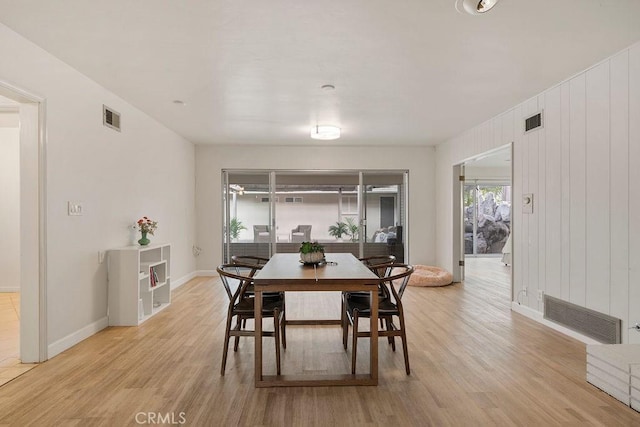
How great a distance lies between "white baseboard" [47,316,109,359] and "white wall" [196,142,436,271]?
11.1 ft

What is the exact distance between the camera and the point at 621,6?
2.36 m

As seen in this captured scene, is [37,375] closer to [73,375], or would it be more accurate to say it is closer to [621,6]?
[73,375]

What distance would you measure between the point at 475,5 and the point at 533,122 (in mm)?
2516

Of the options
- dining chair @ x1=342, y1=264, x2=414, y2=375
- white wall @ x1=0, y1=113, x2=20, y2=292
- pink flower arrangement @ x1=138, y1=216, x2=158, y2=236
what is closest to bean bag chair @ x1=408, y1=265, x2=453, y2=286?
dining chair @ x1=342, y1=264, x2=414, y2=375

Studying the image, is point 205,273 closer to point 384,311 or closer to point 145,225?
point 145,225

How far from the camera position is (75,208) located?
3.46 m

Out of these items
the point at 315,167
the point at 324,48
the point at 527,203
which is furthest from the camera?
the point at 315,167

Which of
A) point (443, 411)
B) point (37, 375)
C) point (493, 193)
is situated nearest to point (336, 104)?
point (443, 411)

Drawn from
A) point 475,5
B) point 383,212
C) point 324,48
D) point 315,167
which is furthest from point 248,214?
point 475,5

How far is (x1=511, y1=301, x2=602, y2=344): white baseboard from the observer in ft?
11.4

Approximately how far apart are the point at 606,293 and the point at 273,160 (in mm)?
5659

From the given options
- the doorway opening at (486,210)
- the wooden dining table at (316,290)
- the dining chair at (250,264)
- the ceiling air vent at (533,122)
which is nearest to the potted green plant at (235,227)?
the dining chair at (250,264)

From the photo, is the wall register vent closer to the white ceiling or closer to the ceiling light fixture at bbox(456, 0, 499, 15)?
the white ceiling

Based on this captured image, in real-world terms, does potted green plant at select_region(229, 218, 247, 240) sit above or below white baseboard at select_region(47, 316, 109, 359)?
above
